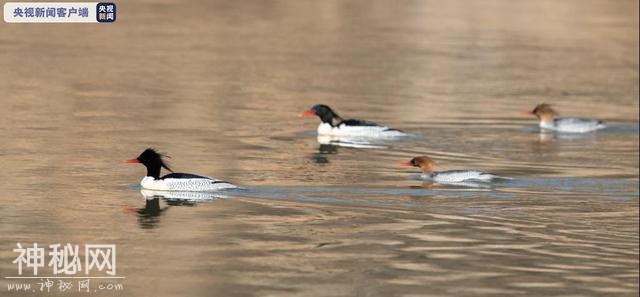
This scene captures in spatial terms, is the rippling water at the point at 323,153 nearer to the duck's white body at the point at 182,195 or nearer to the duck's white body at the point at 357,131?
the duck's white body at the point at 182,195

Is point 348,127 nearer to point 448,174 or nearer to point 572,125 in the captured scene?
point 572,125

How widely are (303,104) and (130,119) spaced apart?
4132 millimetres

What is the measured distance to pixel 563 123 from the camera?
A: 25891 millimetres

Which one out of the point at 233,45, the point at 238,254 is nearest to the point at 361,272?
the point at 238,254

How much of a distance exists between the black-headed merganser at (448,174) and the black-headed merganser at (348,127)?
3.41 m

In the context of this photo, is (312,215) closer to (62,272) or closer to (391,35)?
(62,272)

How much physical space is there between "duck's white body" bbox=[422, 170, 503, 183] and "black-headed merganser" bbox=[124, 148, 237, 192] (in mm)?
2840

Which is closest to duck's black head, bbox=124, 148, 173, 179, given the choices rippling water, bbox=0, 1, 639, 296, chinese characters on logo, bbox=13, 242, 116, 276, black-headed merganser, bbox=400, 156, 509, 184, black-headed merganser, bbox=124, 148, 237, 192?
black-headed merganser, bbox=124, 148, 237, 192

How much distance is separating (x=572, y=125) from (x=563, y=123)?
0.49 feet

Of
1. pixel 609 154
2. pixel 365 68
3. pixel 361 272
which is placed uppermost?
pixel 365 68

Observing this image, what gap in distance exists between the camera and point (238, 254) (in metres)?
15.1

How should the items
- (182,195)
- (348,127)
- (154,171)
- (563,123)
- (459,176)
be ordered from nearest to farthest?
1. (182,195)
2. (154,171)
3. (459,176)
4. (348,127)
5. (563,123)

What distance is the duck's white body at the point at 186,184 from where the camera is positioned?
59.9 ft

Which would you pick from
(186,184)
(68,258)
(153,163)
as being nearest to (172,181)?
(186,184)
